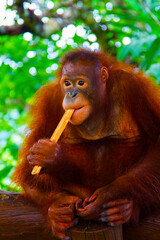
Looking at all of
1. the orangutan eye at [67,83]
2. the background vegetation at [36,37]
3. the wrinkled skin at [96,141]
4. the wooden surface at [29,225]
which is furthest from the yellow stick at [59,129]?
the background vegetation at [36,37]

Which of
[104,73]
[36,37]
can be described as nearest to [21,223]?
[104,73]

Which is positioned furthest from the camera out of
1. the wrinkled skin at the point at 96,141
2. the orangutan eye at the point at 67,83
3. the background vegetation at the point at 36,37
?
the background vegetation at the point at 36,37

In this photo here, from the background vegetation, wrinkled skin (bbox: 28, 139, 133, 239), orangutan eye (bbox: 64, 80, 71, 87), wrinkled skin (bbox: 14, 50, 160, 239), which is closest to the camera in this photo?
wrinkled skin (bbox: 28, 139, 133, 239)

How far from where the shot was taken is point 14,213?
6.59ft

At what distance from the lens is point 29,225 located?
197 centimetres

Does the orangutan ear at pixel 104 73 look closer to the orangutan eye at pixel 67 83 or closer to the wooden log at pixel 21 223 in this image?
the orangutan eye at pixel 67 83

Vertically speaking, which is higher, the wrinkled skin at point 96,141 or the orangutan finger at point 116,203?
the wrinkled skin at point 96,141

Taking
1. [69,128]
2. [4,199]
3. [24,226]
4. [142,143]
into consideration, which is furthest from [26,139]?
[142,143]

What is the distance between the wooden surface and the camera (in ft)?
5.96

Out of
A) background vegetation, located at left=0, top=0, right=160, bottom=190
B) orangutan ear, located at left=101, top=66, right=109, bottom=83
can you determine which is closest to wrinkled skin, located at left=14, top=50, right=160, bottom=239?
orangutan ear, located at left=101, top=66, right=109, bottom=83

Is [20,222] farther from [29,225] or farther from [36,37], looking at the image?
[36,37]

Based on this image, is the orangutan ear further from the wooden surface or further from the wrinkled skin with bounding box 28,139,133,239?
the wooden surface

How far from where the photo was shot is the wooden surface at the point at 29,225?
5.96 ft

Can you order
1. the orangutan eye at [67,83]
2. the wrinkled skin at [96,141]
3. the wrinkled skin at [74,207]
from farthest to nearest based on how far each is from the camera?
the orangutan eye at [67,83], the wrinkled skin at [96,141], the wrinkled skin at [74,207]
